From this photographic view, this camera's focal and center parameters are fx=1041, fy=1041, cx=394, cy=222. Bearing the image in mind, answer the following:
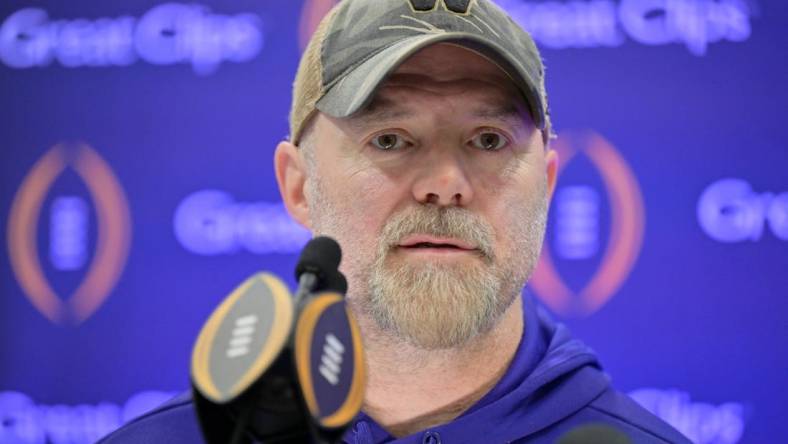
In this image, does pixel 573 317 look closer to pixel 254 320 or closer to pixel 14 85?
pixel 14 85

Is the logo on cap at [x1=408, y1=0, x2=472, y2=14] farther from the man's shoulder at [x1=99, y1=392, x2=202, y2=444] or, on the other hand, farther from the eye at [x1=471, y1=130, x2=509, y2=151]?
the man's shoulder at [x1=99, y1=392, x2=202, y2=444]

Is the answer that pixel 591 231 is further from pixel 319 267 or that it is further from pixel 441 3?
pixel 319 267

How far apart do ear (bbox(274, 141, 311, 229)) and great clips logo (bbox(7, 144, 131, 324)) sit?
1.13 m

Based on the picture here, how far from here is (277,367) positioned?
726mm

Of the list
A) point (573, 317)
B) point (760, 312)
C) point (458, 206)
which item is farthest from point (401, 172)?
point (760, 312)

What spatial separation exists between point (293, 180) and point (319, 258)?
29.0 inches

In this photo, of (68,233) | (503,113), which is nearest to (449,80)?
(503,113)

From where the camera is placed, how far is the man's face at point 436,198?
128 centimetres

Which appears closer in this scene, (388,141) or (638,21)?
(388,141)

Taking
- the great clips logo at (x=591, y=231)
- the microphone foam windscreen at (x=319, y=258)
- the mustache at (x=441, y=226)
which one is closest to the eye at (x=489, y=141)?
the mustache at (x=441, y=226)

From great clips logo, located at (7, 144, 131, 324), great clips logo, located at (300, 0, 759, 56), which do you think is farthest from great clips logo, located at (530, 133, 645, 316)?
great clips logo, located at (7, 144, 131, 324)

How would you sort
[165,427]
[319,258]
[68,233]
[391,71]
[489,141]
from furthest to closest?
1. [68,233]
2. [165,427]
3. [489,141]
4. [391,71]
5. [319,258]

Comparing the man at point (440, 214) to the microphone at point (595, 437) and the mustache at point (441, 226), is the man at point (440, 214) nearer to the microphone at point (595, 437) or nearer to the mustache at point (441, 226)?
the mustache at point (441, 226)

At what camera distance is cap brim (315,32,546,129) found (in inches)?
49.8
